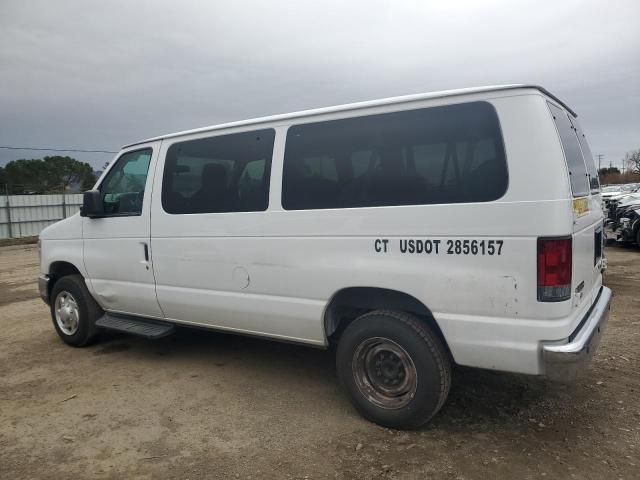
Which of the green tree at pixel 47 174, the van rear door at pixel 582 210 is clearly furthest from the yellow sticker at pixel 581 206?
the green tree at pixel 47 174

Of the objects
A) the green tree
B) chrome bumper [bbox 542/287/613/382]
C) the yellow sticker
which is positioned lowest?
chrome bumper [bbox 542/287/613/382]

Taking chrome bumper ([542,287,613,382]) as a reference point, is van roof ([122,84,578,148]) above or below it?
above

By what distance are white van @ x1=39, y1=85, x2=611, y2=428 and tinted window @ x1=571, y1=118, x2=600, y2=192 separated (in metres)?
0.04

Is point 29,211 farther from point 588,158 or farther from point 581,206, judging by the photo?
point 581,206

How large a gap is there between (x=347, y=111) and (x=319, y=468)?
7.81 ft

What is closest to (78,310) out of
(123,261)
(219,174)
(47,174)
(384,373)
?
(123,261)

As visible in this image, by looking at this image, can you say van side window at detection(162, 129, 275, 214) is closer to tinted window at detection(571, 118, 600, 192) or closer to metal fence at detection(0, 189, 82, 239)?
tinted window at detection(571, 118, 600, 192)

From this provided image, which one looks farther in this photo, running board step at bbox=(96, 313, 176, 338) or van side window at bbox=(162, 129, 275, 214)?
running board step at bbox=(96, 313, 176, 338)

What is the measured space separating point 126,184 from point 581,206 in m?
4.09

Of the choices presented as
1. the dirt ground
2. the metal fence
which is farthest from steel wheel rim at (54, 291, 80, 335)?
the metal fence

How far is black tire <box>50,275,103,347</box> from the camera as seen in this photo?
5.48 meters

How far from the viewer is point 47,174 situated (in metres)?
25.0

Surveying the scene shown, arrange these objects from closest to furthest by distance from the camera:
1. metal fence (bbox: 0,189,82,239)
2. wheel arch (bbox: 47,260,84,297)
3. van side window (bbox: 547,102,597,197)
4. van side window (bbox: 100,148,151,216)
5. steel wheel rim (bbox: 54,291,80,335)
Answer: van side window (bbox: 547,102,597,197) < van side window (bbox: 100,148,151,216) < steel wheel rim (bbox: 54,291,80,335) < wheel arch (bbox: 47,260,84,297) < metal fence (bbox: 0,189,82,239)

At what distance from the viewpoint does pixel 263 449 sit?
3363 millimetres
